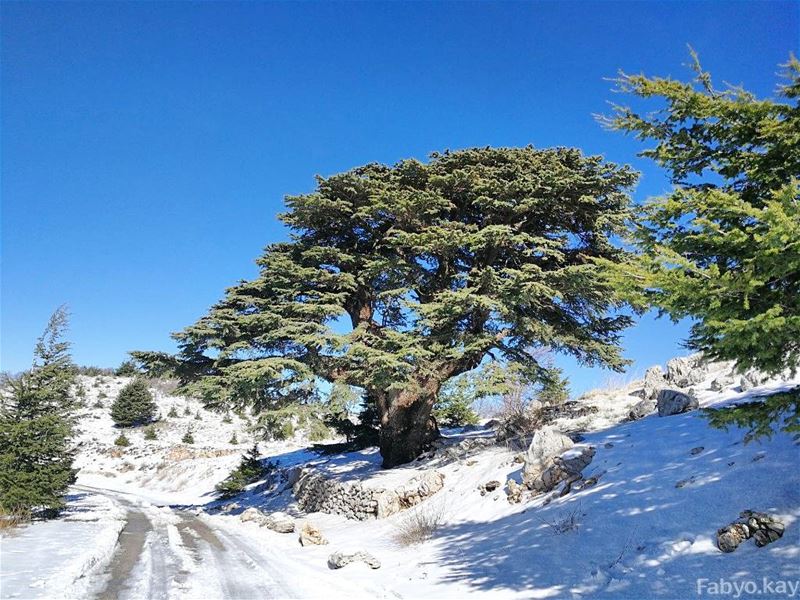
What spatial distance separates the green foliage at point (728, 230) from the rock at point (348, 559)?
665 cm

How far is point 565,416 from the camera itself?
13859 millimetres

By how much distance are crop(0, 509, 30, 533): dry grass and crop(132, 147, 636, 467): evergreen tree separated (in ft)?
17.6

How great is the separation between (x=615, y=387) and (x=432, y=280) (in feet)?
30.9

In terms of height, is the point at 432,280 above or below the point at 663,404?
above

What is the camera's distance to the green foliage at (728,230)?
3.88m

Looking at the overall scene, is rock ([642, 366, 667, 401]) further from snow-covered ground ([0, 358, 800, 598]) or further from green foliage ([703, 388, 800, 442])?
green foliage ([703, 388, 800, 442])

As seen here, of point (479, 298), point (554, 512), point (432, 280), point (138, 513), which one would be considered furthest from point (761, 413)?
point (138, 513)

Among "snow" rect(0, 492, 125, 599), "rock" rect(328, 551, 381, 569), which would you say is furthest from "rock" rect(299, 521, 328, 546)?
"snow" rect(0, 492, 125, 599)

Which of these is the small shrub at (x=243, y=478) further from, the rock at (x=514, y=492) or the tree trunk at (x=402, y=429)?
the rock at (x=514, y=492)

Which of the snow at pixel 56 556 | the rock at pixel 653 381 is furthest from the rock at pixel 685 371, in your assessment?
the snow at pixel 56 556

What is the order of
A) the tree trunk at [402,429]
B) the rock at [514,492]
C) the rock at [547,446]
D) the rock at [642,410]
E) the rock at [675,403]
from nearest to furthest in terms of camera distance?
the rock at [514,492] → the rock at [547,446] → the rock at [675,403] → the rock at [642,410] → the tree trunk at [402,429]

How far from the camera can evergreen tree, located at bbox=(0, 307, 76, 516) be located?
1448cm

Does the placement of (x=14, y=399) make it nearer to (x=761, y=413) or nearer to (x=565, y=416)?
(x=565, y=416)

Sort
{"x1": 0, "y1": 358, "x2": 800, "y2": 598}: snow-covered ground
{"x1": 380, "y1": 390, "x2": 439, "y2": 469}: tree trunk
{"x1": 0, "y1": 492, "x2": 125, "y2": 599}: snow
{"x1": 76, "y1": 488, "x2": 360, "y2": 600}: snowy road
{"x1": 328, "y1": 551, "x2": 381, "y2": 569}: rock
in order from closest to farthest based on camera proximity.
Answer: {"x1": 0, "y1": 358, "x2": 800, "y2": 598}: snow-covered ground, {"x1": 0, "y1": 492, "x2": 125, "y2": 599}: snow, {"x1": 76, "y1": 488, "x2": 360, "y2": 600}: snowy road, {"x1": 328, "y1": 551, "x2": 381, "y2": 569}: rock, {"x1": 380, "y1": 390, "x2": 439, "y2": 469}: tree trunk
